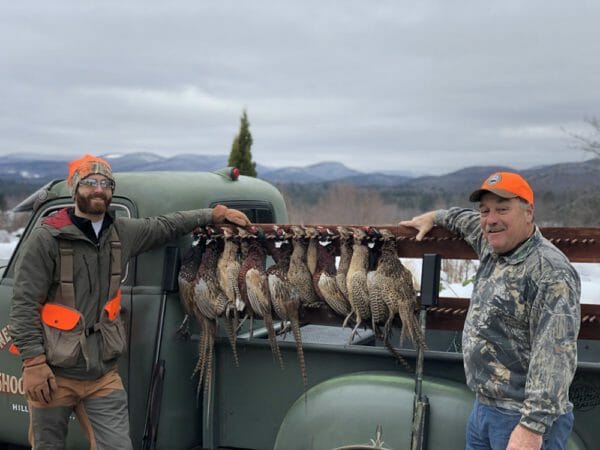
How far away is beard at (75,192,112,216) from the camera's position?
3.41 m

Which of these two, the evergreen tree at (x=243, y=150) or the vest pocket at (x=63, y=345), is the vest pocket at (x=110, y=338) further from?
the evergreen tree at (x=243, y=150)

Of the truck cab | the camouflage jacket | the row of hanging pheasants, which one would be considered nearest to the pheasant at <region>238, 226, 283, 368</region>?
the row of hanging pheasants

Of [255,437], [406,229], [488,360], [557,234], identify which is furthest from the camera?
[255,437]

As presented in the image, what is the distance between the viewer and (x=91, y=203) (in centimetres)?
341

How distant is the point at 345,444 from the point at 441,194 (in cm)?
4380

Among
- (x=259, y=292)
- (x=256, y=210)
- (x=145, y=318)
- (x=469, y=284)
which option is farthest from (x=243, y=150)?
(x=259, y=292)

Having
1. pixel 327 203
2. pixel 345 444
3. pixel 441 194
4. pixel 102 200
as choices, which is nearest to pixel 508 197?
pixel 345 444

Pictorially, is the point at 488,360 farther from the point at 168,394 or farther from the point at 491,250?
the point at 168,394

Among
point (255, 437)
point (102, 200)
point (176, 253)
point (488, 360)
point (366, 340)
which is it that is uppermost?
point (102, 200)

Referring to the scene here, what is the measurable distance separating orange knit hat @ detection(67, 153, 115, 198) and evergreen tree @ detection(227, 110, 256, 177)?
40.3 feet

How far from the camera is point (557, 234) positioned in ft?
9.72

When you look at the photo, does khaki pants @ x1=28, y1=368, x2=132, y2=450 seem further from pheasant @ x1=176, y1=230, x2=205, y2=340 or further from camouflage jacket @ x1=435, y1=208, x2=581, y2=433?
camouflage jacket @ x1=435, y1=208, x2=581, y2=433

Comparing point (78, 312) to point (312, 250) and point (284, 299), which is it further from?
point (312, 250)

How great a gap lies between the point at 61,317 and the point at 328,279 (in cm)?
127
